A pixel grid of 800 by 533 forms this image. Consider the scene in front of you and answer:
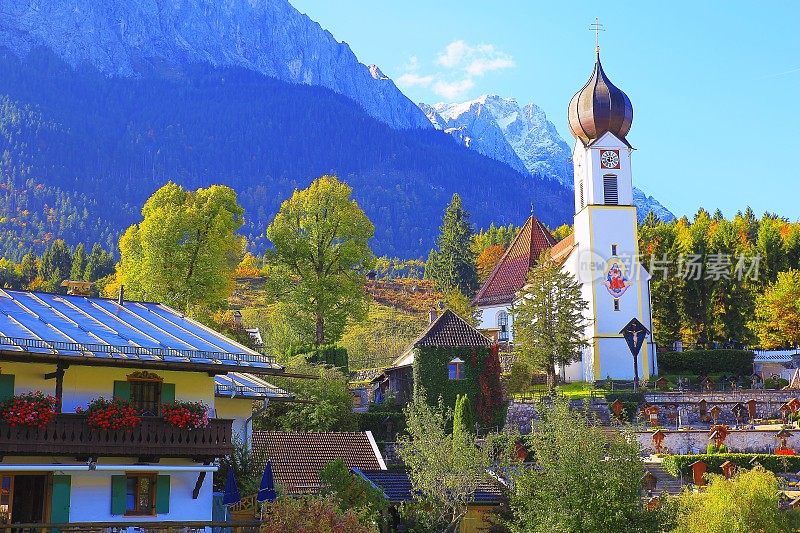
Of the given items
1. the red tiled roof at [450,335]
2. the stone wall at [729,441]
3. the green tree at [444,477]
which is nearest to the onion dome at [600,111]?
the red tiled roof at [450,335]

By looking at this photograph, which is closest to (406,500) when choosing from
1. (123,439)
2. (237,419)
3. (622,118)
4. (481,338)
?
(237,419)

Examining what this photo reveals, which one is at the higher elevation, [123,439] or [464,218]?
[464,218]

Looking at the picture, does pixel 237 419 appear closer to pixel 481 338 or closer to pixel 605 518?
pixel 605 518

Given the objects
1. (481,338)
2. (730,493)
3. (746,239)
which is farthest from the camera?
(746,239)

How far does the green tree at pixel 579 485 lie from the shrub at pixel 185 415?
10.2 metres

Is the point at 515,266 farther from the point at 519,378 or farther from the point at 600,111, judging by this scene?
the point at 519,378

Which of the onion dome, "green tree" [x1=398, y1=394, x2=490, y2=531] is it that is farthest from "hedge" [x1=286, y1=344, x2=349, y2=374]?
the onion dome

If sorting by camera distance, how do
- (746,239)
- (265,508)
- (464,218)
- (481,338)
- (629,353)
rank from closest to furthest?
1. (265,508)
2. (481,338)
3. (629,353)
4. (746,239)
5. (464,218)

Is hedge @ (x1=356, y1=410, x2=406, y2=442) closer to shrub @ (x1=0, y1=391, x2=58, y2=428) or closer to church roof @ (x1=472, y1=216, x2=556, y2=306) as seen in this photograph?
shrub @ (x1=0, y1=391, x2=58, y2=428)

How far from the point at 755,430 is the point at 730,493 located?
13.8 metres

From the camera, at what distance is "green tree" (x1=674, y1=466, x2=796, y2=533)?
101 ft

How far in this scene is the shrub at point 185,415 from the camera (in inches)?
950

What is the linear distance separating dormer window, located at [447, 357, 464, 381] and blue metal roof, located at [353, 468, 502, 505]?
11.9m

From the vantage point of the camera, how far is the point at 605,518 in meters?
28.7
